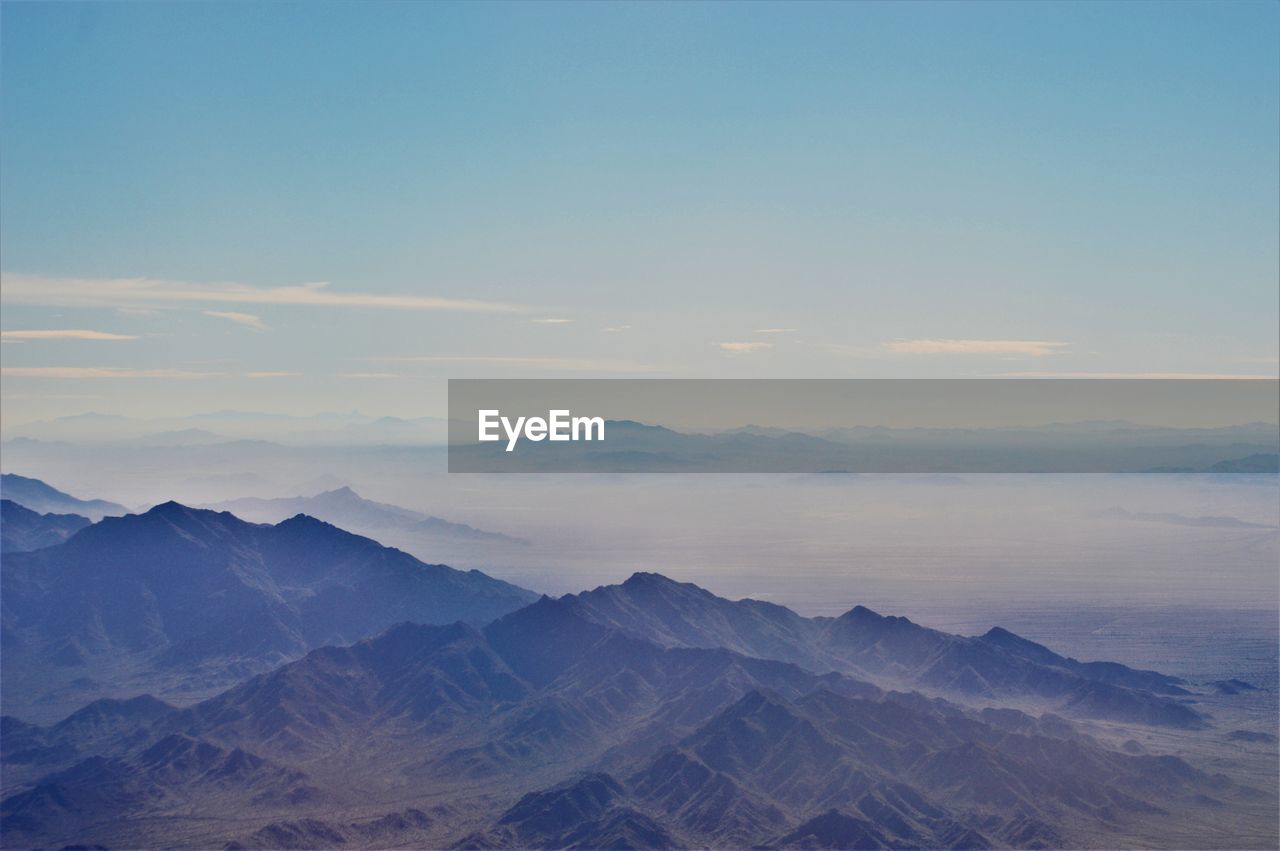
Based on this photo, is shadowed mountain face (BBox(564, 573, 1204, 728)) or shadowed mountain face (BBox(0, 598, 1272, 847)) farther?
shadowed mountain face (BBox(564, 573, 1204, 728))

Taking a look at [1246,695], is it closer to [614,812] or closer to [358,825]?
[614,812]

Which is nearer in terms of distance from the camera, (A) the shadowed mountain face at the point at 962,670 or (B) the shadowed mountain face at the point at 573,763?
(B) the shadowed mountain face at the point at 573,763

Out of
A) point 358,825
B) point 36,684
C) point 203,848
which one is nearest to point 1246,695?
point 358,825

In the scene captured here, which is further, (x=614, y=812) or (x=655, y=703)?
(x=655, y=703)

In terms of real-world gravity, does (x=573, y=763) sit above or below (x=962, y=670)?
below

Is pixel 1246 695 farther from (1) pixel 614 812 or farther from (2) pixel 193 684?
(2) pixel 193 684

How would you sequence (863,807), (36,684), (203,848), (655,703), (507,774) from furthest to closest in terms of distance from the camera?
(36,684)
(655,703)
(507,774)
(863,807)
(203,848)

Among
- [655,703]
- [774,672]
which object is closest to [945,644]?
[774,672]

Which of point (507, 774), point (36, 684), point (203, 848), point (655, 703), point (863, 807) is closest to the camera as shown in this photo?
point (203, 848)
